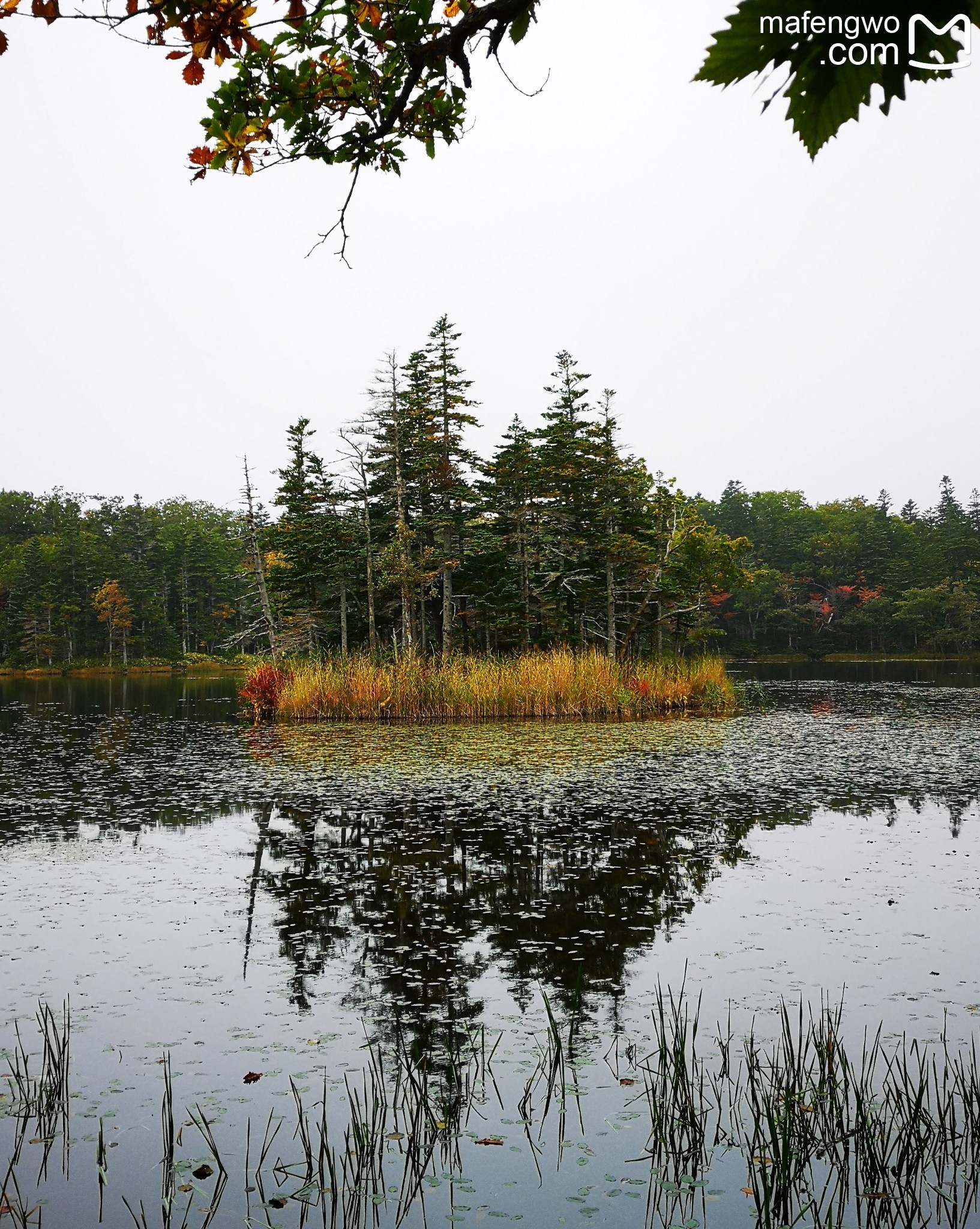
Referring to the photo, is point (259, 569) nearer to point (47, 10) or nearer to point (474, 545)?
point (474, 545)

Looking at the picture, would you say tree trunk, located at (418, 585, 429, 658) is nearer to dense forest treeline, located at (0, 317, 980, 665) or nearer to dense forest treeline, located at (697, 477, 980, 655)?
dense forest treeline, located at (0, 317, 980, 665)

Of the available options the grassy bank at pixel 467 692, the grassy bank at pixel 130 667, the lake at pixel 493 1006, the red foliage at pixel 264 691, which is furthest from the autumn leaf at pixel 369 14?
the grassy bank at pixel 130 667

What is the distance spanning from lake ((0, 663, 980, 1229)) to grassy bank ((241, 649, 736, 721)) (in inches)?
305

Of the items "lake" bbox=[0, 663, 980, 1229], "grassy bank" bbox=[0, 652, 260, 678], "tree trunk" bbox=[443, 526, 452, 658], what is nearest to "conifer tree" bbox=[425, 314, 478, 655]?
"tree trunk" bbox=[443, 526, 452, 658]

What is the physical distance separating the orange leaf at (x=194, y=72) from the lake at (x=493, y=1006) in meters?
2.89

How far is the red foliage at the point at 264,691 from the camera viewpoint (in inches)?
734

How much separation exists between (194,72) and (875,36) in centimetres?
137

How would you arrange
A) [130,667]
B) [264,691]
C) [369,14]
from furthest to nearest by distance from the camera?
[130,667]
[264,691]
[369,14]

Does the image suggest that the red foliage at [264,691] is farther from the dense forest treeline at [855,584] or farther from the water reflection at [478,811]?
the dense forest treeline at [855,584]

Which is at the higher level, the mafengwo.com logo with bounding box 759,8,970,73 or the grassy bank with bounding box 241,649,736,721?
the mafengwo.com logo with bounding box 759,8,970,73

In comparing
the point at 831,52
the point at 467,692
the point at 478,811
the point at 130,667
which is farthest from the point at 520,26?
the point at 130,667

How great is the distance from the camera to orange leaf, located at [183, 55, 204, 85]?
160 centimetres

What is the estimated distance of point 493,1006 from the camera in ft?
13.4

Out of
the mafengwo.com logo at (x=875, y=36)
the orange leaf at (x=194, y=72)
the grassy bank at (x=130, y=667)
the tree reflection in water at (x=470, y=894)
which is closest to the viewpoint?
the mafengwo.com logo at (x=875, y=36)
